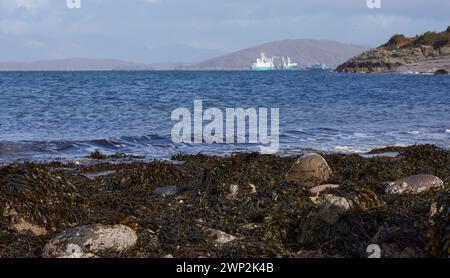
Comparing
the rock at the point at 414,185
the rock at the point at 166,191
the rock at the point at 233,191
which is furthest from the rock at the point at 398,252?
the rock at the point at 166,191

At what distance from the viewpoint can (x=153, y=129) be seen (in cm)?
1955

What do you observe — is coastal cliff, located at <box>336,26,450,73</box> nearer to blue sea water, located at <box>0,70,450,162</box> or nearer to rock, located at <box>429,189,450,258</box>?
blue sea water, located at <box>0,70,450,162</box>

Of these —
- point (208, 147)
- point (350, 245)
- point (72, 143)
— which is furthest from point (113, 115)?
point (350, 245)

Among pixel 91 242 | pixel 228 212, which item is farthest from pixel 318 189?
pixel 91 242

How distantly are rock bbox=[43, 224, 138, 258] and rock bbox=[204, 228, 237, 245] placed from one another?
0.76 metres

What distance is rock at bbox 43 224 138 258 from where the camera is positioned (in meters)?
5.34

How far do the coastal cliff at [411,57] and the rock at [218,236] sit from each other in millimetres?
79771

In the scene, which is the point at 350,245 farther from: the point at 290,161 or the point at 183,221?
the point at 290,161

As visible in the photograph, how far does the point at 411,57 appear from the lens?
9869 centimetres

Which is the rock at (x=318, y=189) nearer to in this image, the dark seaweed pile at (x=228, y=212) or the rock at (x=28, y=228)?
the dark seaweed pile at (x=228, y=212)

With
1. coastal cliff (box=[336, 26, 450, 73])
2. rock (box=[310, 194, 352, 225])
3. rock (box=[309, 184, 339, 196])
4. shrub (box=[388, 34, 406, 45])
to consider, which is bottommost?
rock (box=[309, 184, 339, 196])

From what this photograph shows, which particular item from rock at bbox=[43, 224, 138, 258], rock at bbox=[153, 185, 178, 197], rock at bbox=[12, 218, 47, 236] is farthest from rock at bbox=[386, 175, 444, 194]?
rock at bbox=[12, 218, 47, 236]

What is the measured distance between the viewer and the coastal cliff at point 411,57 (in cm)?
8893

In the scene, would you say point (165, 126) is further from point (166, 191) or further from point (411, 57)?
point (411, 57)
